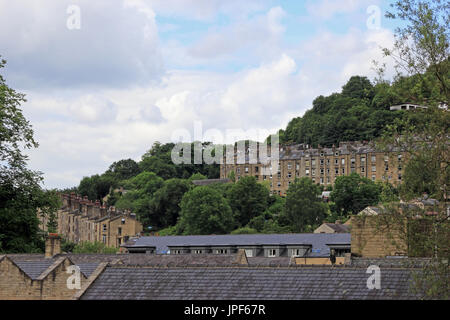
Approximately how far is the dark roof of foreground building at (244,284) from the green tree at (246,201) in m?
108

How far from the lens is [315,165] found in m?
177

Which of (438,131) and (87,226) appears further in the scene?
(87,226)

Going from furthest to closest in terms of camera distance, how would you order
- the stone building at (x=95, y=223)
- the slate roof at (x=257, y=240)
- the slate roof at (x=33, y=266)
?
the stone building at (x=95, y=223), the slate roof at (x=257, y=240), the slate roof at (x=33, y=266)

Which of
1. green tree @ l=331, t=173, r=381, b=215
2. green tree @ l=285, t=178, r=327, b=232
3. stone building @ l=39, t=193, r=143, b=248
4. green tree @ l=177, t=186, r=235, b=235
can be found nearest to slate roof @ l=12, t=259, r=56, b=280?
stone building @ l=39, t=193, r=143, b=248

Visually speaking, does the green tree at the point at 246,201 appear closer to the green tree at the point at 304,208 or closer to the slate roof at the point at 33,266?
the green tree at the point at 304,208

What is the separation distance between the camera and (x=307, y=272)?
88.7ft

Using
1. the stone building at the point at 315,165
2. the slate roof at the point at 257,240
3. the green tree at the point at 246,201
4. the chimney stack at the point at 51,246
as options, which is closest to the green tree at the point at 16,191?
the chimney stack at the point at 51,246

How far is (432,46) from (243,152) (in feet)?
557

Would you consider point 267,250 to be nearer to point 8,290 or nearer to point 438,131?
point 8,290

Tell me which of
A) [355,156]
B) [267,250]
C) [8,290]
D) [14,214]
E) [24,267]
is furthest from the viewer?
[355,156]

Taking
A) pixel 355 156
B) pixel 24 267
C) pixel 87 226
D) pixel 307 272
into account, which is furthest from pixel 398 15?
pixel 355 156

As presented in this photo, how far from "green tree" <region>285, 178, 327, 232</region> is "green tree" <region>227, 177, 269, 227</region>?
29.4 feet

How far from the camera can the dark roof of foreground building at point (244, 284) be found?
993 inches

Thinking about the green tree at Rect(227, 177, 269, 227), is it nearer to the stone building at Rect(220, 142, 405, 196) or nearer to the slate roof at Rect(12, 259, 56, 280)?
the stone building at Rect(220, 142, 405, 196)
